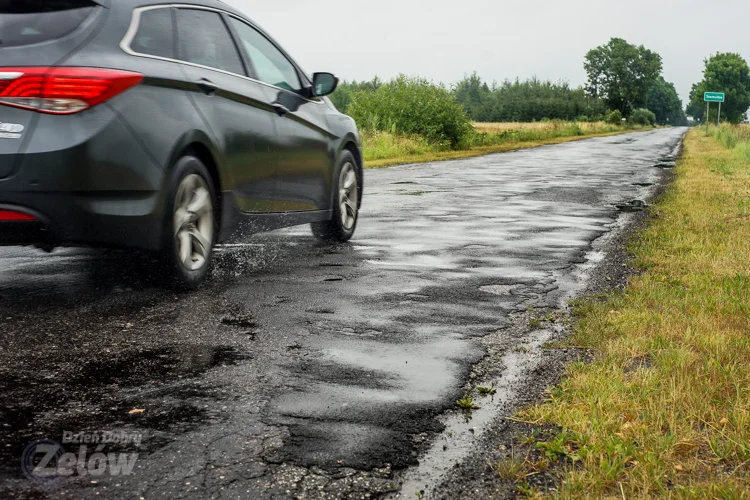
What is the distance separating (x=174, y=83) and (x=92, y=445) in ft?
9.01

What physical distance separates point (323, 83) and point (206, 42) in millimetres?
1484

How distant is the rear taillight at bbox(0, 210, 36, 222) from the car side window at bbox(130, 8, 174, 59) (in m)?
1.11

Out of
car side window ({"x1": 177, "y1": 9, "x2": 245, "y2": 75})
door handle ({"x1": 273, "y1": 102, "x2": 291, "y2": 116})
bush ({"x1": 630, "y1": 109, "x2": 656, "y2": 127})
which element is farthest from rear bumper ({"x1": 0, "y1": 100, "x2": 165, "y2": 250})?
bush ({"x1": 630, "y1": 109, "x2": 656, "y2": 127})

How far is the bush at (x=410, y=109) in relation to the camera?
31000 mm

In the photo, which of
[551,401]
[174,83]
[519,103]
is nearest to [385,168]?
[174,83]

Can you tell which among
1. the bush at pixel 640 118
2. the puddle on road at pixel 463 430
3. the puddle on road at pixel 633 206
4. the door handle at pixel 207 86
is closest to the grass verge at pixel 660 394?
the puddle on road at pixel 463 430

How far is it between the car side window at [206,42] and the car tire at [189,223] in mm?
723

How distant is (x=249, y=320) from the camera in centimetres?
471

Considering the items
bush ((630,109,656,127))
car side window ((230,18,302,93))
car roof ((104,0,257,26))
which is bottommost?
bush ((630,109,656,127))

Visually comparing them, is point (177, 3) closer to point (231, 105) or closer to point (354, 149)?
point (231, 105)

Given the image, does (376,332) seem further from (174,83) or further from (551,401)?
(174,83)

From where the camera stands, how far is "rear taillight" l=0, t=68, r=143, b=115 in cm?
439

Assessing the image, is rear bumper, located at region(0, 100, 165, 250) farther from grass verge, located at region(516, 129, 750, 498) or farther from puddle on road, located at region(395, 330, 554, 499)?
grass verge, located at region(516, 129, 750, 498)

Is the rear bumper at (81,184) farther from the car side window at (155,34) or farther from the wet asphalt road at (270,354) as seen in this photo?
the car side window at (155,34)
